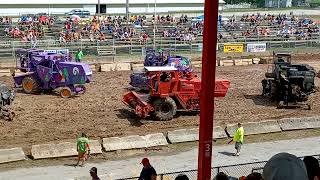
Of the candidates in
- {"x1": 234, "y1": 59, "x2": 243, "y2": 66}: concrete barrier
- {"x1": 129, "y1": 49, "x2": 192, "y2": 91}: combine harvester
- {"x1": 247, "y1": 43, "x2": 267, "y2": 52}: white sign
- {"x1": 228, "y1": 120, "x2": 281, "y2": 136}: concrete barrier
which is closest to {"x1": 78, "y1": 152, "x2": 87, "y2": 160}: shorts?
{"x1": 228, "y1": 120, "x2": 281, "y2": 136}: concrete barrier

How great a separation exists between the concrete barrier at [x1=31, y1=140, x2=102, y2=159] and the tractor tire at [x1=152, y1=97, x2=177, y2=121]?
3.68 metres

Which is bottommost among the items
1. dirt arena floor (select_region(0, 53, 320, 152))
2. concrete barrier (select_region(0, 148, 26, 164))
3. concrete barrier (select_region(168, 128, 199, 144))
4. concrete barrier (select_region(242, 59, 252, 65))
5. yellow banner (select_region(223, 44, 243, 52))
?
concrete barrier (select_region(0, 148, 26, 164))

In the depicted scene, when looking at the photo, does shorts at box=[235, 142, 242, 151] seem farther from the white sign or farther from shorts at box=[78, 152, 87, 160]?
the white sign

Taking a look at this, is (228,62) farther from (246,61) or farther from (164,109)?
(164,109)

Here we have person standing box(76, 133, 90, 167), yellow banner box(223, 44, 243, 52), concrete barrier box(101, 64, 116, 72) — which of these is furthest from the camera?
yellow banner box(223, 44, 243, 52)

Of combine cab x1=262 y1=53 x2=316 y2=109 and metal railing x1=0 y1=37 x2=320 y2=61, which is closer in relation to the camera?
combine cab x1=262 y1=53 x2=316 y2=109

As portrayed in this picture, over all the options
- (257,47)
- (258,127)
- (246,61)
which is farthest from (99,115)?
(257,47)

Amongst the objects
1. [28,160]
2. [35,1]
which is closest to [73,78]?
[28,160]

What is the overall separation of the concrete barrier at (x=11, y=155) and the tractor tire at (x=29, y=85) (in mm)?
8400

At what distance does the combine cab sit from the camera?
22000 millimetres

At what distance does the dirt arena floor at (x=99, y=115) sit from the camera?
60.0ft

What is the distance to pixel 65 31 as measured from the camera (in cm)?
4175

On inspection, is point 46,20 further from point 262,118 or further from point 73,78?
point 262,118

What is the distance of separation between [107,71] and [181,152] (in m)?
15.5
